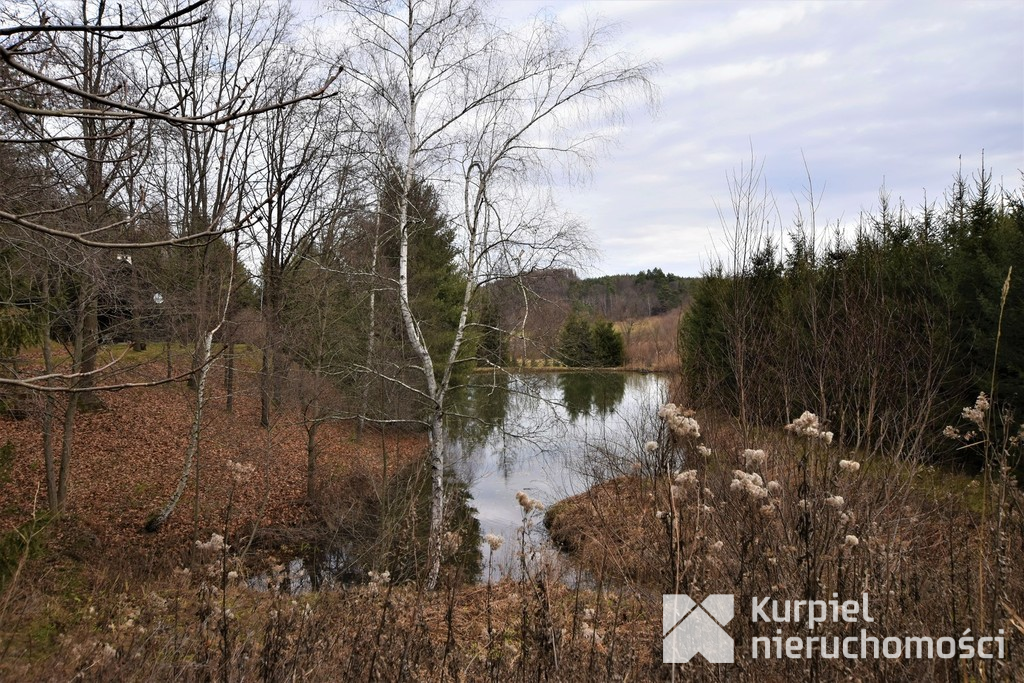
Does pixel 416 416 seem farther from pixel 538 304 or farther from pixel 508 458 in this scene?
pixel 538 304

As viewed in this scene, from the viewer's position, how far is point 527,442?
29.7ft

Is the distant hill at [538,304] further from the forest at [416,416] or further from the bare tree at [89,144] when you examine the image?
the bare tree at [89,144]

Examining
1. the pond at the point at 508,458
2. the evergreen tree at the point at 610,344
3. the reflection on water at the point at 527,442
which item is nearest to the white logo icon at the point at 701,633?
the reflection on water at the point at 527,442

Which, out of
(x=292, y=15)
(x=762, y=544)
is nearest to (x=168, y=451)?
(x=292, y=15)

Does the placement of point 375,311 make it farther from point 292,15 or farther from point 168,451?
point 292,15

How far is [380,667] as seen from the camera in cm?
214

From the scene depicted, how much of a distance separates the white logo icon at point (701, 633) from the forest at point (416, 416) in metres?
0.06

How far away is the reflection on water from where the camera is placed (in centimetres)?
850

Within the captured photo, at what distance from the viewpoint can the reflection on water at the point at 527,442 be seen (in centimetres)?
850

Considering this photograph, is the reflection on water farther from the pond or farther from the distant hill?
the distant hill

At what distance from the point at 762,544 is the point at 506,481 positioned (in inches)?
459

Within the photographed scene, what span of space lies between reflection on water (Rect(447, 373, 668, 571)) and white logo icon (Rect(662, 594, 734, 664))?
10.2ft

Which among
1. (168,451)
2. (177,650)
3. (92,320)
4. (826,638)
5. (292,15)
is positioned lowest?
(168,451)

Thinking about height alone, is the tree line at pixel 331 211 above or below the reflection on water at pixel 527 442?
above
